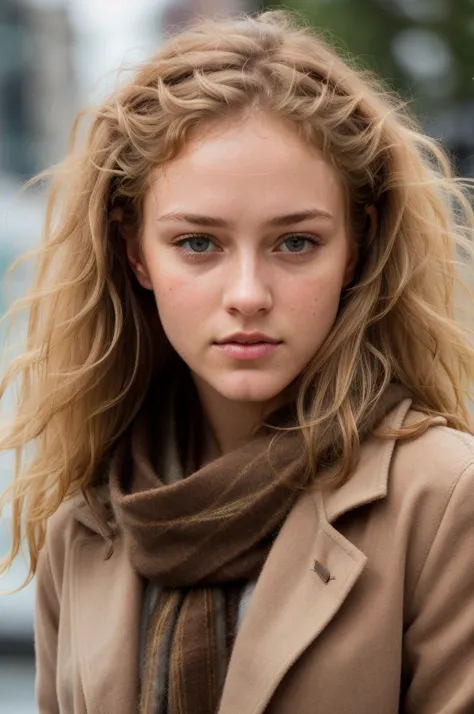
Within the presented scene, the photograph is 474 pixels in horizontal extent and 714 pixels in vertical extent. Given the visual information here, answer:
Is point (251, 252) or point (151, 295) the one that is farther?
point (151, 295)

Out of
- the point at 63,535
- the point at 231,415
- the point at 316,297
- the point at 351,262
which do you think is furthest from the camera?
the point at 63,535

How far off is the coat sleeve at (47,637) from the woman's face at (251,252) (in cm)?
62

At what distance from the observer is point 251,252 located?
1831 millimetres

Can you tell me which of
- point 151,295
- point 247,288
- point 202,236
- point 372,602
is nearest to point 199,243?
point 202,236

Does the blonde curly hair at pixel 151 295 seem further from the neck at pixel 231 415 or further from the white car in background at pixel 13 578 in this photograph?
the white car in background at pixel 13 578

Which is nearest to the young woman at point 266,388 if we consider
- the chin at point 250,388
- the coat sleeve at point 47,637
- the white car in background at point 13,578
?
the chin at point 250,388

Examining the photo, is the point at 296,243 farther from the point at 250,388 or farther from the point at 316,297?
the point at 250,388

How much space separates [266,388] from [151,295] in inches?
16.4

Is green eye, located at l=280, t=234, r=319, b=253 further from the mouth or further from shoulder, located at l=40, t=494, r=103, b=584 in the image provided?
shoulder, located at l=40, t=494, r=103, b=584

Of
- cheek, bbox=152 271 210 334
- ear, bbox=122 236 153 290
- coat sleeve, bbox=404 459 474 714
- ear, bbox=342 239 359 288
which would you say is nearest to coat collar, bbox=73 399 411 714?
coat sleeve, bbox=404 459 474 714

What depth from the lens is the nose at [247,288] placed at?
1.80 metres

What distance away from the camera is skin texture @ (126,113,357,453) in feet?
5.99

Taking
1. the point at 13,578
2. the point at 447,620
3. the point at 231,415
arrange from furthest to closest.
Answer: the point at 13,578, the point at 231,415, the point at 447,620

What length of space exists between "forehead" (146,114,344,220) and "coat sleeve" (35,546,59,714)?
0.79 m
